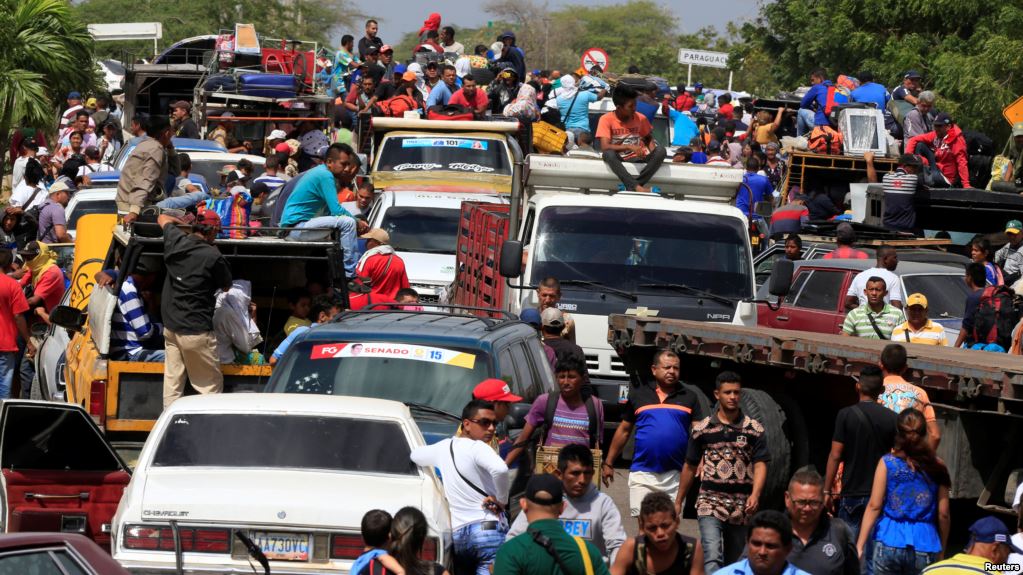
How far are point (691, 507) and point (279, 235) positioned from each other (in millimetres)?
4008

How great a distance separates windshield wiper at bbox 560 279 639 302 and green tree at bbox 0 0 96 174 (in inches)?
351

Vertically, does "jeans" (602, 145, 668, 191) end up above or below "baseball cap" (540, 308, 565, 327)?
above

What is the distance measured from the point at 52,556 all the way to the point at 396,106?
20.2 meters

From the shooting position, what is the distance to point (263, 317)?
1415 centimetres

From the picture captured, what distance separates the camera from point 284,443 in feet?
28.5

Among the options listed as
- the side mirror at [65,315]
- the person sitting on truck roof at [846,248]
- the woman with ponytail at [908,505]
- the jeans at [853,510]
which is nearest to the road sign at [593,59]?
the person sitting on truck roof at [846,248]

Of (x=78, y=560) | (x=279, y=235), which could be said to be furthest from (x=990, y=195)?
(x=78, y=560)

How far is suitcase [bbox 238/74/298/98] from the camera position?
1163 inches

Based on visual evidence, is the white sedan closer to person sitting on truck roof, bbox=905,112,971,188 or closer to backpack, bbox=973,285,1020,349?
backpack, bbox=973,285,1020,349

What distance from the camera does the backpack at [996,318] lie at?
15.6 metres

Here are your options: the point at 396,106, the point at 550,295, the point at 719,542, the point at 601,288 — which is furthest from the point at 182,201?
the point at 396,106

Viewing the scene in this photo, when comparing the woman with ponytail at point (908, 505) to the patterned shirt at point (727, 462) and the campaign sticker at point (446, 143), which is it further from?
the campaign sticker at point (446, 143)

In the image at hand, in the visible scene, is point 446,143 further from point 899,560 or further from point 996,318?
point 899,560

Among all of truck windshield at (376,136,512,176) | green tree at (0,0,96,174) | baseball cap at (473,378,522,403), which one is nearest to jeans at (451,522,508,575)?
baseball cap at (473,378,522,403)
